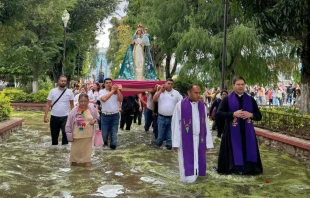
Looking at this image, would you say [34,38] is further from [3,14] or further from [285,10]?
[285,10]

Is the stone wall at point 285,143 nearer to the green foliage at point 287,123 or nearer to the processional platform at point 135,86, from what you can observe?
the green foliage at point 287,123

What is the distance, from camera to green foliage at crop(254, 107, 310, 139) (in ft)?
33.3

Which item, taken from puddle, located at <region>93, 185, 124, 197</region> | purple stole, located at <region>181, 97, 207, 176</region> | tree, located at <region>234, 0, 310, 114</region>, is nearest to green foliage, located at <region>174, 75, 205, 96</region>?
tree, located at <region>234, 0, 310, 114</region>

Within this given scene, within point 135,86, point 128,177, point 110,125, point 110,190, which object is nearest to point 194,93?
point 128,177

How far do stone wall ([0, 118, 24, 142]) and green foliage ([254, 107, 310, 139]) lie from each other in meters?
7.29

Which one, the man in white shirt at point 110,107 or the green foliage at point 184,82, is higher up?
the green foliage at point 184,82

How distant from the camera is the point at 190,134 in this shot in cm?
699

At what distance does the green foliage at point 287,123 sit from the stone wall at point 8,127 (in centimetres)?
729

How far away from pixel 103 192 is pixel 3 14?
455 inches

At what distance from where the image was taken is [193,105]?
705 centimetres

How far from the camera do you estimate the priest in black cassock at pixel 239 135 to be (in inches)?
292

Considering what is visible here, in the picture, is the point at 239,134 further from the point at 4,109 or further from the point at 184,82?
the point at 184,82

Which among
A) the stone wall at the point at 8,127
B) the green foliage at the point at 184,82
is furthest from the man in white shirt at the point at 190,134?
the green foliage at the point at 184,82

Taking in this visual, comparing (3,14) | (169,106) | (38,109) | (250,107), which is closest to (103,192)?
(250,107)
